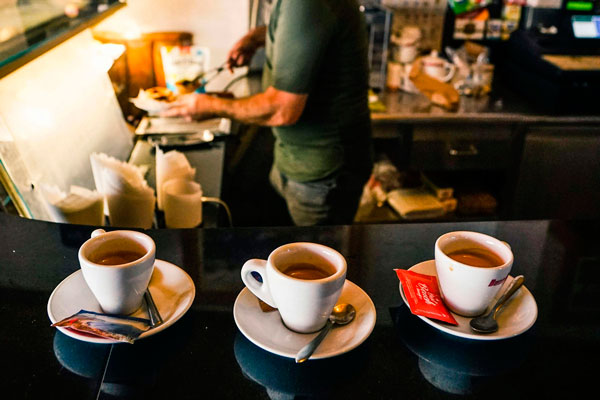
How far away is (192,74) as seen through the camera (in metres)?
2.27

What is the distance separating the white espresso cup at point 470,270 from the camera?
2.37 ft

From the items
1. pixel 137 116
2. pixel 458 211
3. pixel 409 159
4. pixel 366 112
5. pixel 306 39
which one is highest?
pixel 306 39

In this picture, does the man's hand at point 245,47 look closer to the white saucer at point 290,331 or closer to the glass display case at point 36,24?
the glass display case at point 36,24

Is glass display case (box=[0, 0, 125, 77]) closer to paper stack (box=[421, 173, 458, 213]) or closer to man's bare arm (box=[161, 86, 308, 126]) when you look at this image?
man's bare arm (box=[161, 86, 308, 126])

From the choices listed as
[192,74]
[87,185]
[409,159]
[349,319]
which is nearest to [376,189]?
[409,159]

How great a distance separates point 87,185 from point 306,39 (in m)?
0.70

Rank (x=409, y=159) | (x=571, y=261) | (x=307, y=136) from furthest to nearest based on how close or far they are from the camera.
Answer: (x=409, y=159)
(x=307, y=136)
(x=571, y=261)

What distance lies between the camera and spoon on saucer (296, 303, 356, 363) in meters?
0.66

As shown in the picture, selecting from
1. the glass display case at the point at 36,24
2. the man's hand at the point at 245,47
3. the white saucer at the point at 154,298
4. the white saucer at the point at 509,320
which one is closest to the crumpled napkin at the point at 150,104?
the glass display case at the point at 36,24

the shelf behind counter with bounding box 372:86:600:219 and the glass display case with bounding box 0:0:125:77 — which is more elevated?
the glass display case with bounding box 0:0:125:77

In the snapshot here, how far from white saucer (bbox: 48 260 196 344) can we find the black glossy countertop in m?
0.02

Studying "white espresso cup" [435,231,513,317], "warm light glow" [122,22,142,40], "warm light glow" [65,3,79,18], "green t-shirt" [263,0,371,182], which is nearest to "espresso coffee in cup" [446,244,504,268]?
"white espresso cup" [435,231,513,317]

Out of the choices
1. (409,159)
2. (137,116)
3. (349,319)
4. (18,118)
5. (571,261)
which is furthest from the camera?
(409,159)

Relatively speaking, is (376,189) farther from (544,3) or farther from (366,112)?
(544,3)
